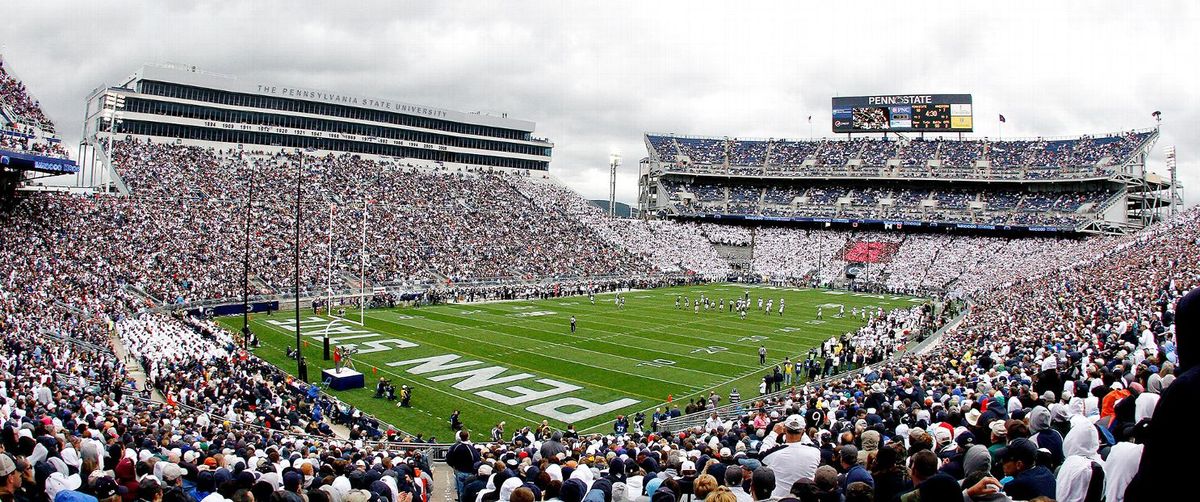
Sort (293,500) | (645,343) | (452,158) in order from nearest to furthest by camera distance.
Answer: (293,500) < (645,343) < (452,158)

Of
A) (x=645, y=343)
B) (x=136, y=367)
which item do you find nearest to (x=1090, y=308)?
(x=645, y=343)

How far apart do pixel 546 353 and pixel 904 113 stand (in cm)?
6107

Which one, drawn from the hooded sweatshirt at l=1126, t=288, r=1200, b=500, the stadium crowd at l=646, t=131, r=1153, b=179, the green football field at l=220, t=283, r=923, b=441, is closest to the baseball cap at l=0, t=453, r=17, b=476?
the hooded sweatshirt at l=1126, t=288, r=1200, b=500

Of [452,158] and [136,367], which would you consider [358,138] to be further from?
[136,367]

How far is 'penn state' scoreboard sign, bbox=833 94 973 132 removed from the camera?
244ft

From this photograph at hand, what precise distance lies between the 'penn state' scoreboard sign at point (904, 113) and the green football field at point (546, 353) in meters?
Result: 38.9

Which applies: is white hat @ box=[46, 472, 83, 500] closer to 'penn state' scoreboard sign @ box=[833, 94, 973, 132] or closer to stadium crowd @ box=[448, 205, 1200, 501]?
stadium crowd @ box=[448, 205, 1200, 501]

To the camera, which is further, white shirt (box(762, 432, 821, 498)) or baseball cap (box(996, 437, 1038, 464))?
white shirt (box(762, 432, 821, 498))

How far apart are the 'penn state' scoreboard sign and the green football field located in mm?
38915

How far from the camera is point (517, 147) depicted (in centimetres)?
7794

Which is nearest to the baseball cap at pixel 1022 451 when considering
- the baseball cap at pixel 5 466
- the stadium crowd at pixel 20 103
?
the baseball cap at pixel 5 466

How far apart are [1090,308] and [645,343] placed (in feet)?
52.6

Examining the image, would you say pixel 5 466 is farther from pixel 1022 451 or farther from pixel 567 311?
pixel 567 311

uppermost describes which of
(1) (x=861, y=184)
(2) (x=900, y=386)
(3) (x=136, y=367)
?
(1) (x=861, y=184)
